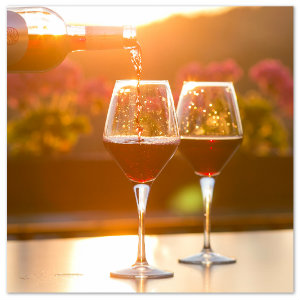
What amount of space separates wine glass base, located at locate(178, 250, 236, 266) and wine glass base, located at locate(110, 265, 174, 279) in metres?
0.17

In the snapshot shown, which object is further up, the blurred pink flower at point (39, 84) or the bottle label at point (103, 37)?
the blurred pink flower at point (39, 84)

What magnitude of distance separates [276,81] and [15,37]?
963cm

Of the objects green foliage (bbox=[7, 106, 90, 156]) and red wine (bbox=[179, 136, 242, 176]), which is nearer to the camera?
red wine (bbox=[179, 136, 242, 176])

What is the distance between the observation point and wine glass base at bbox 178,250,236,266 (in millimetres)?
1616

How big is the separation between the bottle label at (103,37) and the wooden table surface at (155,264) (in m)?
0.52

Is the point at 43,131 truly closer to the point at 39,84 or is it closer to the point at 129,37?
the point at 39,84

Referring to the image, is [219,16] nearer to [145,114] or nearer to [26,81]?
[26,81]

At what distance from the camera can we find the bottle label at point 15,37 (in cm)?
187

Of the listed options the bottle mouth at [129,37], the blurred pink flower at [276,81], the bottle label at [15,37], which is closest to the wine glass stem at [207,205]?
the bottle mouth at [129,37]

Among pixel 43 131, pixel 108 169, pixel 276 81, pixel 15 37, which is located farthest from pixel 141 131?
pixel 276 81

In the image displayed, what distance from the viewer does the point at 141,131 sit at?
1.53 metres

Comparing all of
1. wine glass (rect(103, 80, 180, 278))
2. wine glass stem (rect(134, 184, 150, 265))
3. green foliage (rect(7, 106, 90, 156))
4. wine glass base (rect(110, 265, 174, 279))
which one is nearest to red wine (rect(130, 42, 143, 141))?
wine glass (rect(103, 80, 180, 278))

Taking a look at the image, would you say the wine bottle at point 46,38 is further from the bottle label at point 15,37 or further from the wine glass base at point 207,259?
the wine glass base at point 207,259

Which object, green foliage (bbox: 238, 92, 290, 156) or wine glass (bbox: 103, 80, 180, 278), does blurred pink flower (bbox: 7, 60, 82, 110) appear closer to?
green foliage (bbox: 238, 92, 290, 156)
